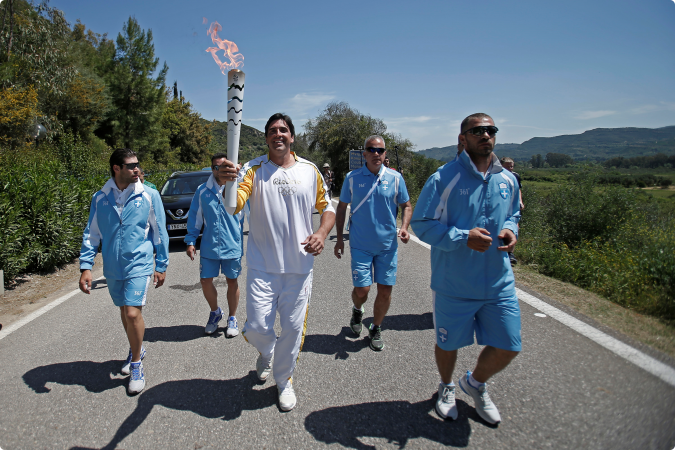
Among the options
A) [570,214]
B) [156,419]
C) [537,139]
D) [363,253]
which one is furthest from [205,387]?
[537,139]

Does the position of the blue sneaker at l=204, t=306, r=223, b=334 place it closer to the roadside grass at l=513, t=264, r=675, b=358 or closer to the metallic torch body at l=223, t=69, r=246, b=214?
the metallic torch body at l=223, t=69, r=246, b=214

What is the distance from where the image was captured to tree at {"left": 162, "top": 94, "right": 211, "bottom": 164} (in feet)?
187

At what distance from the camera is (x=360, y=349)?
4.02 m

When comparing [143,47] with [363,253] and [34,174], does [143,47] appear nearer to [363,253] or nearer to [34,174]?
[34,174]

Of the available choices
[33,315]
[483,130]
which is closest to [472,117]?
[483,130]

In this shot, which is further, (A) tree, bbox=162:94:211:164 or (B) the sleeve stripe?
(A) tree, bbox=162:94:211:164

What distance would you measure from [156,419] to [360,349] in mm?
1915

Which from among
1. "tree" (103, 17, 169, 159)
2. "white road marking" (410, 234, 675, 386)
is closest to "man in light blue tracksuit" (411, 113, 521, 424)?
"white road marking" (410, 234, 675, 386)

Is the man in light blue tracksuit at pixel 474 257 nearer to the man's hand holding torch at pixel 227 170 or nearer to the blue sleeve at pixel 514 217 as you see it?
the blue sleeve at pixel 514 217

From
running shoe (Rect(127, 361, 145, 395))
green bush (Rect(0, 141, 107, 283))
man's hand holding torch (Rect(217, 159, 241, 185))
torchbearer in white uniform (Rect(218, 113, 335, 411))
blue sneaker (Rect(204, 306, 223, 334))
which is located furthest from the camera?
green bush (Rect(0, 141, 107, 283))

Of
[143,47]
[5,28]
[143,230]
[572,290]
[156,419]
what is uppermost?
[143,47]

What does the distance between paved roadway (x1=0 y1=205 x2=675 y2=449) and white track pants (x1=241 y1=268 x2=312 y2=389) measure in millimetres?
391

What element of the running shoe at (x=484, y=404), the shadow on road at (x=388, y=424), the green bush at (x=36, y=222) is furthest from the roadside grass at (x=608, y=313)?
the green bush at (x=36, y=222)

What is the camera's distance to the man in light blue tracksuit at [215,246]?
14.8ft
